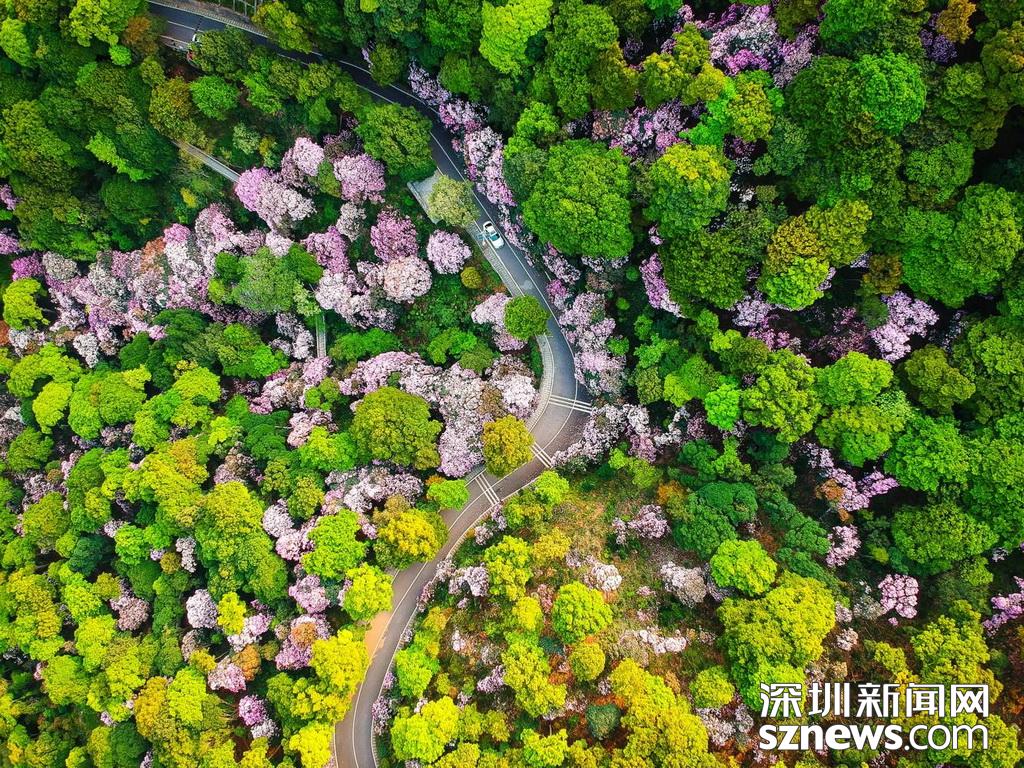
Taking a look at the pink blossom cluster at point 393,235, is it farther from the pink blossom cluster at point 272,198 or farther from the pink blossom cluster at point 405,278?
the pink blossom cluster at point 272,198

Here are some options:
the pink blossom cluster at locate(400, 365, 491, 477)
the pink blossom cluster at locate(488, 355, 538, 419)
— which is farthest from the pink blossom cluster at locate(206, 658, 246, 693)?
the pink blossom cluster at locate(488, 355, 538, 419)

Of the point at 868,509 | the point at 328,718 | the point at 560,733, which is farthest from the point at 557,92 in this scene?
the point at 328,718

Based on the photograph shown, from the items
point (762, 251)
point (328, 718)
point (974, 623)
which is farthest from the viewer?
point (328, 718)

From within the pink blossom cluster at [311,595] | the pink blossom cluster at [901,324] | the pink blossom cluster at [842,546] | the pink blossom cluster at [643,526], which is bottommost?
the pink blossom cluster at [311,595]

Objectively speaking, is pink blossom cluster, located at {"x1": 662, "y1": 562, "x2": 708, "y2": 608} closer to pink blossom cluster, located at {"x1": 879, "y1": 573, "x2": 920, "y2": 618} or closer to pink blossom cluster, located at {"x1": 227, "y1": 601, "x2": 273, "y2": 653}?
pink blossom cluster, located at {"x1": 879, "y1": 573, "x2": 920, "y2": 618}

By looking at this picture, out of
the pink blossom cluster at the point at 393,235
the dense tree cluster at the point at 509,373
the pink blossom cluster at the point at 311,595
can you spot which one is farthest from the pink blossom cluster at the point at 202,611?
the pink blossom cluster at the point at 393,235

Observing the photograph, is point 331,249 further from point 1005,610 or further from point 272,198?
point 1005,610

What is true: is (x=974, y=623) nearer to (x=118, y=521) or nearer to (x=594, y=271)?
(x=594, y=271)
